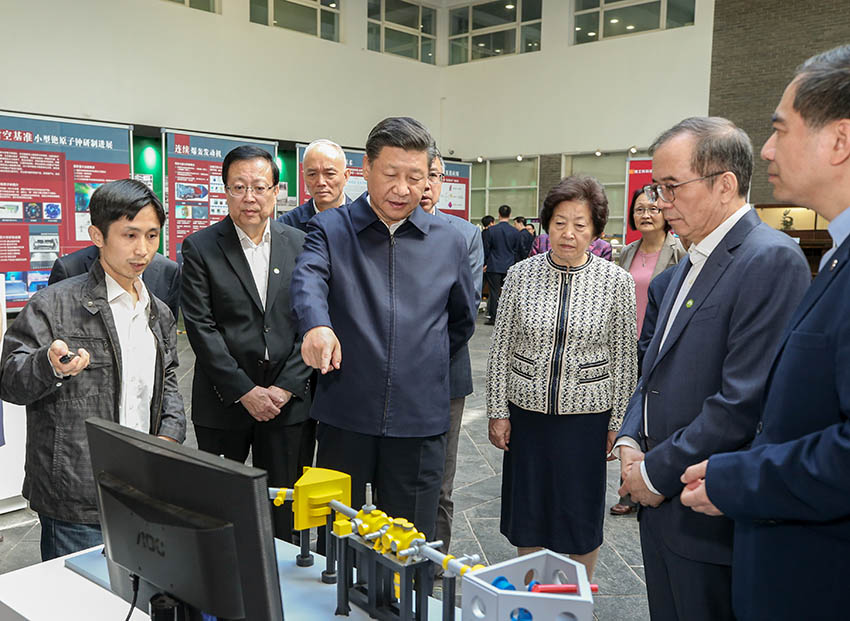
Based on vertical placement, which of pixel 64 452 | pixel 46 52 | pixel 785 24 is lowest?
pixel 64 452

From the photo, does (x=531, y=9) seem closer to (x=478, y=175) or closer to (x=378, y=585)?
(x=478, y=175)

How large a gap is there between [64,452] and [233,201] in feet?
3.90

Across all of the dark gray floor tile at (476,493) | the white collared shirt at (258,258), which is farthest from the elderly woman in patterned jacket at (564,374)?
the dark gray floor tile at (476,493)

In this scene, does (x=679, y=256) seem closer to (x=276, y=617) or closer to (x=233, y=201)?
(x=233, y=201)

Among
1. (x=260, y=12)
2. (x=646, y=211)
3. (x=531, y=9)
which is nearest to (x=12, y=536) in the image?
(x=646, y=211)

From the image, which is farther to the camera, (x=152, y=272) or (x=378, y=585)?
(x=152, y=272)

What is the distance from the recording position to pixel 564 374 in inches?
101

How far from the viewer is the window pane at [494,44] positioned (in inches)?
587

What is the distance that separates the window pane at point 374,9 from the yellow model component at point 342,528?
14.3 meters

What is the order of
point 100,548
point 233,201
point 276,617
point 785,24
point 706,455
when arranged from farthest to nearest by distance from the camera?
point 785,24
point 233,201
point 100,548
point 706,455
point 276,617

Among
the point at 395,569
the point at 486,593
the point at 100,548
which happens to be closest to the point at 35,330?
the point at 100,548

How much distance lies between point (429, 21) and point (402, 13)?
876 mm

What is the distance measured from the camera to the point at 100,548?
6.01 ft

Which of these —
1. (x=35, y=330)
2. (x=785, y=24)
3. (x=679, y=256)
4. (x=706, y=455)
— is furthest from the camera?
(x=785, y=24)
